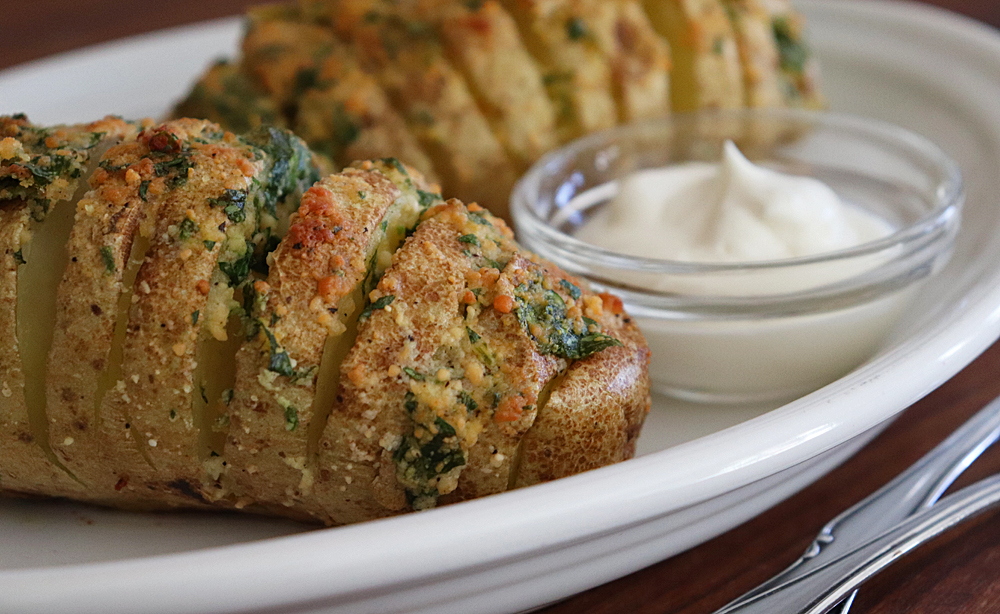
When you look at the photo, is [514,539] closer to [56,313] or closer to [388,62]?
[56,313]

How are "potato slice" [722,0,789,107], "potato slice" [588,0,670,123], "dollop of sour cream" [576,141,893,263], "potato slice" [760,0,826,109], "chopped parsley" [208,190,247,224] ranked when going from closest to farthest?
"chopped parsley" [208,190,247,224]
"dollop of sour cream" [576,141,893,263]
"potato slice" [588,0,670,123]
"potato slice" [722,0,789,107]
"potato slice" [760,0,826,109]

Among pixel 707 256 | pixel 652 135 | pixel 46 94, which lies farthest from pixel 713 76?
pixel 46 94

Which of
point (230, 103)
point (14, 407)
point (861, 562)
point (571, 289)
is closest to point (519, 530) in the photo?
point (571, 289)

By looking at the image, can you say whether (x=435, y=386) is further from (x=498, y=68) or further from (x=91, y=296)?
(x=498, y=68)

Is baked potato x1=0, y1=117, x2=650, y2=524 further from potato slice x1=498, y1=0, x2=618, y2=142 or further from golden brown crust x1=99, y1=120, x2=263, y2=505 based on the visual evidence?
potato slice x1=498, y1=0, x2=618, y2=142

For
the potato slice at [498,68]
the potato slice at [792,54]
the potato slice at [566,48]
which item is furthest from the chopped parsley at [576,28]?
the potato slice at [792,54]

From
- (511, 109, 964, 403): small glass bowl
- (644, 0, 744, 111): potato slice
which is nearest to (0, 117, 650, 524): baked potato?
(511, 109, 964, 403): small glass bowl
